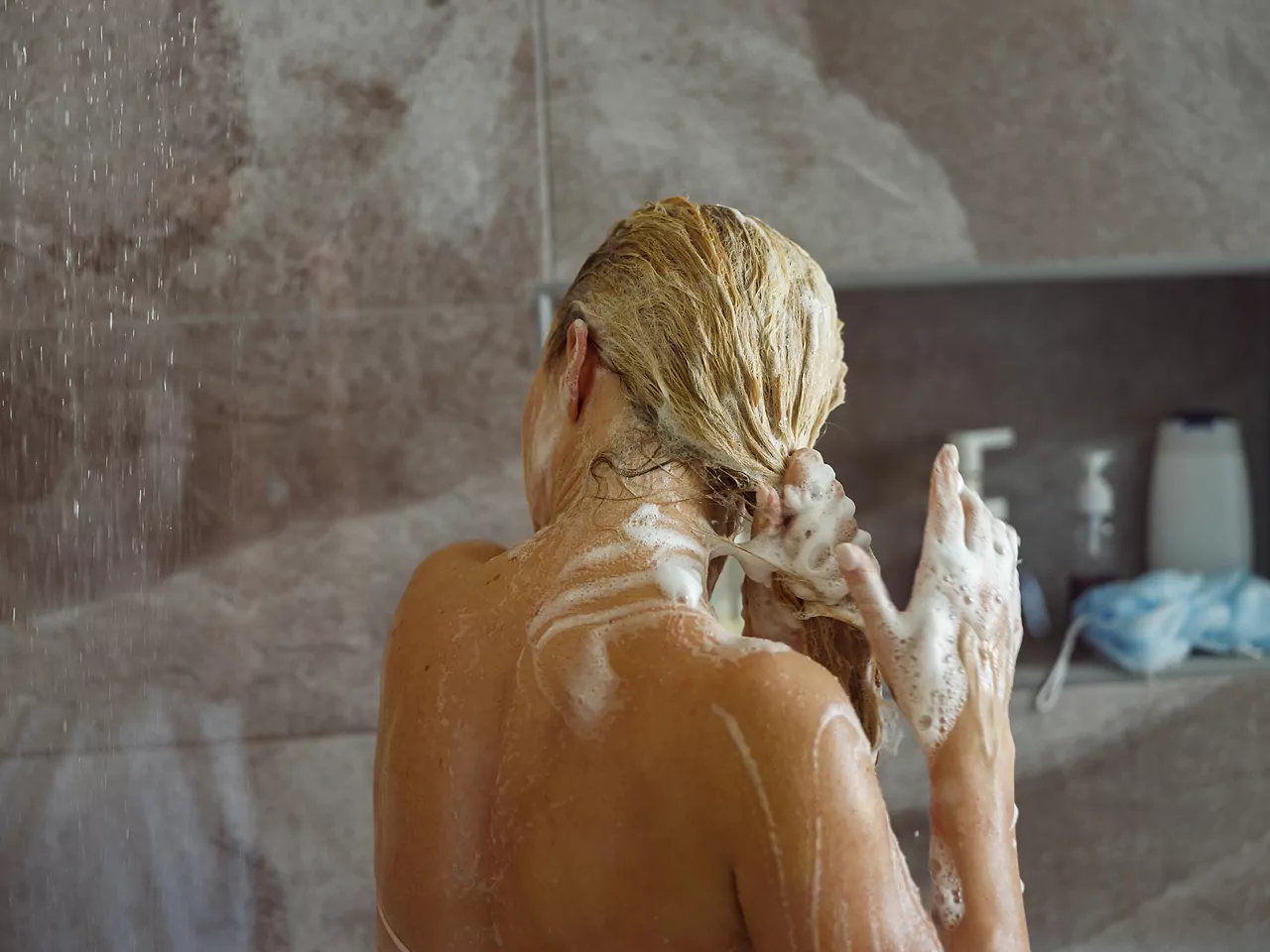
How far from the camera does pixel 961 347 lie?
143cm

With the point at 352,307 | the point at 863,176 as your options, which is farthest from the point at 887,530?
the point at 352,307

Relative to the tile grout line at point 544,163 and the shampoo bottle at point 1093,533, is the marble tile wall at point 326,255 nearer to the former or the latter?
the tile grout line at point 544,163

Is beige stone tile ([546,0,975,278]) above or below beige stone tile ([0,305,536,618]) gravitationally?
above

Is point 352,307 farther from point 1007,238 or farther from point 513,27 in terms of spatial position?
point 1007,238

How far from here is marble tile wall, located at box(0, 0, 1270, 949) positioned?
1116 millimetres

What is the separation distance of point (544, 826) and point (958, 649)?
247 millimetres

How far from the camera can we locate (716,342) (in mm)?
631

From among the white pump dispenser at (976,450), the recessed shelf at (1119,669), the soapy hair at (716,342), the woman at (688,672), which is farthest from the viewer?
Answer: the white pump dispenser at (976,450)

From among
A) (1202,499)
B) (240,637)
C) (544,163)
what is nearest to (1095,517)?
(1202,499)

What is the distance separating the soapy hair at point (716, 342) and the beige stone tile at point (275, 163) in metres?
0.48

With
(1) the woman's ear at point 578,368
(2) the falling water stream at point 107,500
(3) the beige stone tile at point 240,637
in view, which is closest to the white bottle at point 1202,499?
(3) the beige stone tile at point 240,637

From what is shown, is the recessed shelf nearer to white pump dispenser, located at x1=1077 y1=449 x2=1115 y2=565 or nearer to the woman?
white pump dispenser, located at x1=1077 y1=449 x2=1115 y2=565

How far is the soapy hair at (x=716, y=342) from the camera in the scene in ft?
2.08

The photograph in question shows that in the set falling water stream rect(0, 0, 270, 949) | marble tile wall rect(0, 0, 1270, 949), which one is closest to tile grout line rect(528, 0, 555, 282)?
marble tile wall rect(0, 0, 1270, 949)
